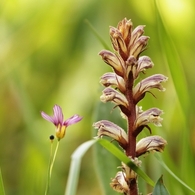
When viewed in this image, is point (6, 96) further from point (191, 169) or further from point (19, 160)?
point (191, 169)

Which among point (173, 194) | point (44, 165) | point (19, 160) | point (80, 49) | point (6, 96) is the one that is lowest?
point (173, 194)

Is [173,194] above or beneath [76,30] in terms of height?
beneath

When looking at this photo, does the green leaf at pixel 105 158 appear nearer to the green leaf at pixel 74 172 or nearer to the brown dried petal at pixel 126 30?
the brown dried petal at pixel 126 30

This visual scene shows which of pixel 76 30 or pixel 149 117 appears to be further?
pixel 76 30

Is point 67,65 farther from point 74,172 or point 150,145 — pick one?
point 74,172

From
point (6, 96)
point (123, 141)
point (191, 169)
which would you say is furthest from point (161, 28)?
point (6, 96)

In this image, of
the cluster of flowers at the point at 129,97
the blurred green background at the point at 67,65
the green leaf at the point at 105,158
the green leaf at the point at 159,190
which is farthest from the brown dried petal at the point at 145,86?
the blurred green background at the point at 67,65

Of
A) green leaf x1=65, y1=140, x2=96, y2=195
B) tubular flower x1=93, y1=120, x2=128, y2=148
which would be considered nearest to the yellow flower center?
tubular flower x1=93, y1=120, x2=128, y2=148

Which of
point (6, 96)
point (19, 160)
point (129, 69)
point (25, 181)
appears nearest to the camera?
point (129, 69)
